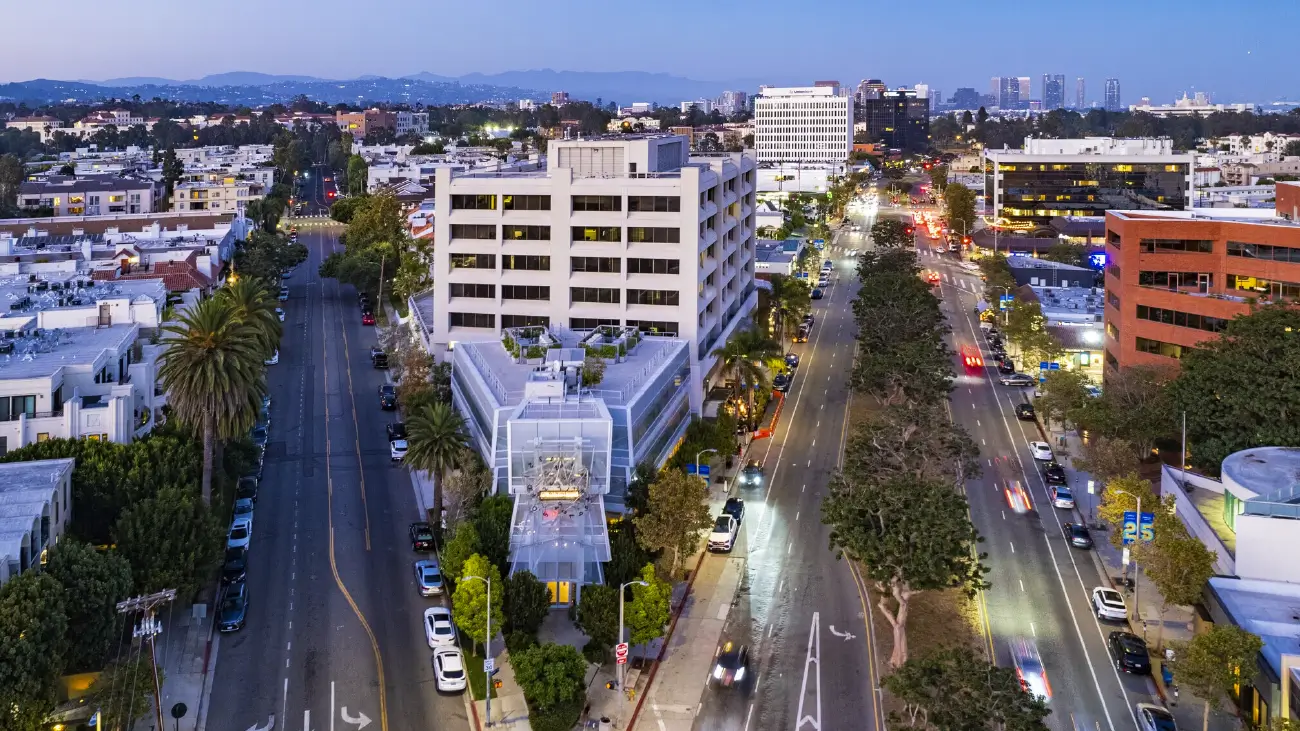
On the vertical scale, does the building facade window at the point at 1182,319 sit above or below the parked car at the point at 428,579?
above

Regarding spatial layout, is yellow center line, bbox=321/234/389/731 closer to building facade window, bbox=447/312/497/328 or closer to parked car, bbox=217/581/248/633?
parked car, bbox=217/581/248/633

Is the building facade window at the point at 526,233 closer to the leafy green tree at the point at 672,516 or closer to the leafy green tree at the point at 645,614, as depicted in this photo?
the leafy green tree at the point at 672,516

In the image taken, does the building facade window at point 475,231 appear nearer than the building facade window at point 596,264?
No

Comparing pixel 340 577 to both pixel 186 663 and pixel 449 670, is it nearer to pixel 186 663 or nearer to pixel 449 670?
pixel 186 663

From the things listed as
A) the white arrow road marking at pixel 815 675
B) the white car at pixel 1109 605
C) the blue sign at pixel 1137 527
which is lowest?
the white arrow road marking at pixel 815 675

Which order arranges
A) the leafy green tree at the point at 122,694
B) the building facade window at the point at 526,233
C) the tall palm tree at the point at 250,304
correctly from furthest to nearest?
1. the building facade window at the point at 526,233
2. the tall palm tree at the point at 250,304
3. the leafy green tree at the point at 122,694

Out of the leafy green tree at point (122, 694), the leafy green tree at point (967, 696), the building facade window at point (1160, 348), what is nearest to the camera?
the leafy green tree at point (967, 696)

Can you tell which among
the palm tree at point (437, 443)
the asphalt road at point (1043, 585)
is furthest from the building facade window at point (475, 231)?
the asphalt road at point (1043, 585)
